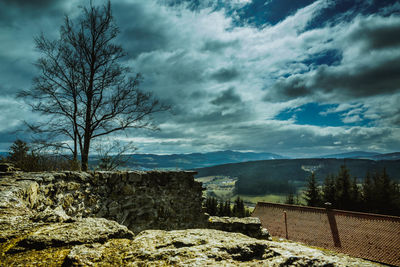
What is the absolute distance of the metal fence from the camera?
1723 cm

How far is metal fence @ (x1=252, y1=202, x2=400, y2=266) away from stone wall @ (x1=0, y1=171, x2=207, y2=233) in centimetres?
1815

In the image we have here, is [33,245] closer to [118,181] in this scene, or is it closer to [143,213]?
[118,181]

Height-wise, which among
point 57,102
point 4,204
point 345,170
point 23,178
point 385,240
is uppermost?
point 57,102

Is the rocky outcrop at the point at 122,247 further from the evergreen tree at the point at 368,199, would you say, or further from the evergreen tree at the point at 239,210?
the evergreen tree at the point at 239,210

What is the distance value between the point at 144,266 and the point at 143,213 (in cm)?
502

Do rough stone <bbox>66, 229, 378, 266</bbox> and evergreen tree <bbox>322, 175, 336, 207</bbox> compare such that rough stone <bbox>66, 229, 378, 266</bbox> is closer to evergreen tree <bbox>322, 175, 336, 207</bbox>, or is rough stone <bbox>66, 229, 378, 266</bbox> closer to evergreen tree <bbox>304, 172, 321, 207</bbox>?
evergreen tree <bbox>322, 175, 336, 207</bbox>

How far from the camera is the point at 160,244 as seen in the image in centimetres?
161

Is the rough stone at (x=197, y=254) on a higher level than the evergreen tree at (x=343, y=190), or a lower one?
higher

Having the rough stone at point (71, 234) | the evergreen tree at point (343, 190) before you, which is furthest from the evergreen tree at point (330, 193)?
the rough stone at point (71, 234)

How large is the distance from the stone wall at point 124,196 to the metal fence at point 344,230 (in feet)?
59.6

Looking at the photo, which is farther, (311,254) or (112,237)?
(112,237)

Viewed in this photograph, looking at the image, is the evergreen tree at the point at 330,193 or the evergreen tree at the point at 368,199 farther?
the evergreen tree at the point at 330,193

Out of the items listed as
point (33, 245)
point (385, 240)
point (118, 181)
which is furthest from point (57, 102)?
point (385, 240)

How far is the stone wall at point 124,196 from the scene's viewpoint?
12.4 feet
